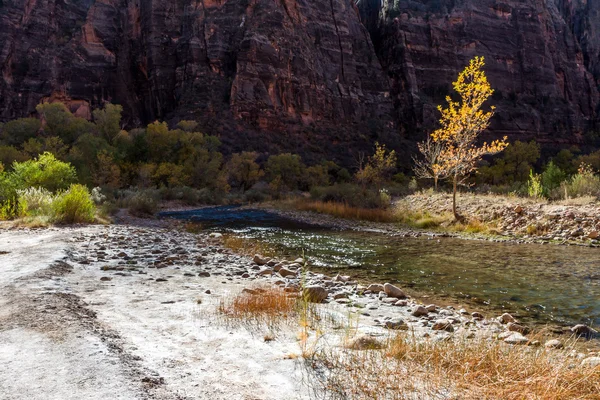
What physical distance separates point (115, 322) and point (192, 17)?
8432 centimetres

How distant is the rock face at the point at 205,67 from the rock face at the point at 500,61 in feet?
30.0

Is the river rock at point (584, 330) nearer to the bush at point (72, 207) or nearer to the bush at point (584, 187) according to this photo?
the bush at point (584, 187)

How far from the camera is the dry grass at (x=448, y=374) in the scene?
7.47 feet

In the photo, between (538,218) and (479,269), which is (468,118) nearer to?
(538,218)

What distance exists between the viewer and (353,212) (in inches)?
822

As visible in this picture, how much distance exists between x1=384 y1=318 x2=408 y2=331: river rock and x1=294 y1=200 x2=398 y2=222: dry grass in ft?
47.8

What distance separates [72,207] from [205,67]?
65.9 metres

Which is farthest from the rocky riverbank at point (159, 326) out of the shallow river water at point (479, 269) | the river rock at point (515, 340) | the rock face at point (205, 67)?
the rock face at point (205, 67)

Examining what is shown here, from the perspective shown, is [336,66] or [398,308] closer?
[398,308]

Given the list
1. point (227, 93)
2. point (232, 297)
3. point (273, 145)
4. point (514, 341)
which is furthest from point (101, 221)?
point (227, 93)

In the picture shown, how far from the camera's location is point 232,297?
4.90m

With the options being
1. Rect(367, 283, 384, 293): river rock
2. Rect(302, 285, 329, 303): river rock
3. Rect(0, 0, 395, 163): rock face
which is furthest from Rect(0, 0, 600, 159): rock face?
Rect(302, 285, 329, 303): river rock

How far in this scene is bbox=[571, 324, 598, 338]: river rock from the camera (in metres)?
4.45

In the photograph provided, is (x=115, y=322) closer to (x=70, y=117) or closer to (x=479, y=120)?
(x=479, y=120)
